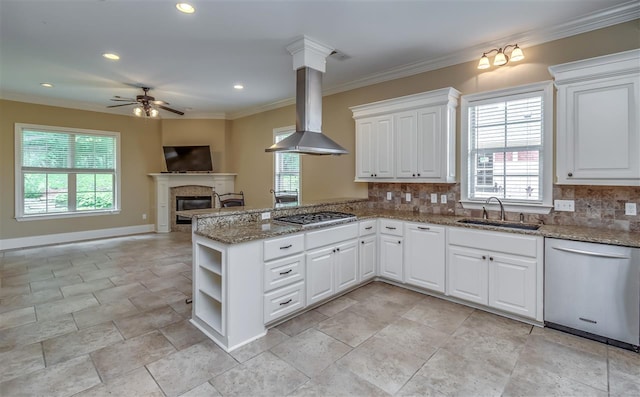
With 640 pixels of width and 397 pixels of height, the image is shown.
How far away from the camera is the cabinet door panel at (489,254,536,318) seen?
2826 millimetres

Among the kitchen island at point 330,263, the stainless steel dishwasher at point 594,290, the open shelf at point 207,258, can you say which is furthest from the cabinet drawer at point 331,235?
the stainless steel dishwasher at point 594,290

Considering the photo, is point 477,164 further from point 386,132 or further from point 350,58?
point 350,58

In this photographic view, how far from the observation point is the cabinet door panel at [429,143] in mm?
3713

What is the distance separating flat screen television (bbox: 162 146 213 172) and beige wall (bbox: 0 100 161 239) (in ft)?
1.65

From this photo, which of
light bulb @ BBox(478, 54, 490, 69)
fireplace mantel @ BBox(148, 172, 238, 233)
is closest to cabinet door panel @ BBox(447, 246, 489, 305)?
light bulb @ BBox(478, 54, 490, 69)

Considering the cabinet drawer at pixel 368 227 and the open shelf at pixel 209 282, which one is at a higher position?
the cabinet drawer at pixel 368 227

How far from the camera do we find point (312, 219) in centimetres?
332

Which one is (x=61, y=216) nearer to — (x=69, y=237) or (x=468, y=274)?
(x=69, y=237)

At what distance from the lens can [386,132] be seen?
414 cm

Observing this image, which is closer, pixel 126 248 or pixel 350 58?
pixel 350 58

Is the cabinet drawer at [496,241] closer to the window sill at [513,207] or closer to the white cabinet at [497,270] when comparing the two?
the white cabinet at [497,270]

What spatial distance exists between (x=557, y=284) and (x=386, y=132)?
2.47m

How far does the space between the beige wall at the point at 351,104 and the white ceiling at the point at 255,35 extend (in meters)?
0.13

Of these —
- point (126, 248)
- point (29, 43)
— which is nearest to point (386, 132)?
point (29, 43)
